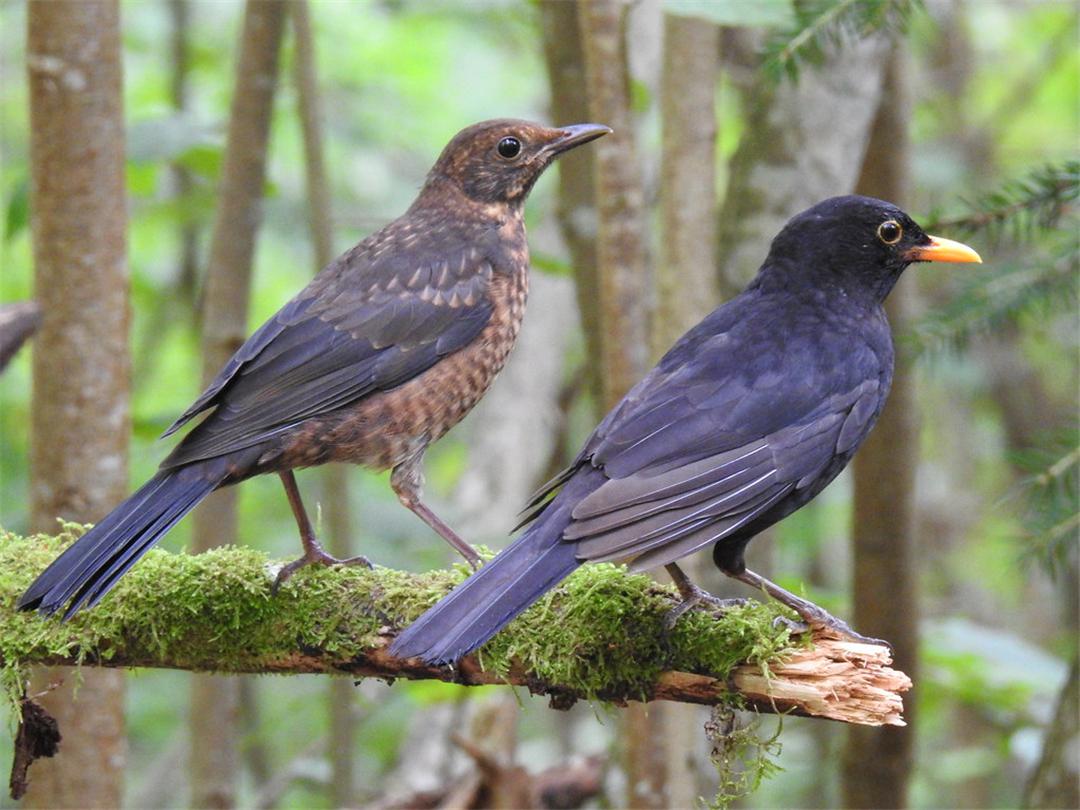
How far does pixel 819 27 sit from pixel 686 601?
1.85 meters

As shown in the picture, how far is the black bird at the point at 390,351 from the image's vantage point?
3570 mm

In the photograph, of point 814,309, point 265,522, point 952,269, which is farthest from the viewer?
point 952,269

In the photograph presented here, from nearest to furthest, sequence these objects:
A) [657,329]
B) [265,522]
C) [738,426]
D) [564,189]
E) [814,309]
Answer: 1. [738,426]
2. [814,309]
3. [657,329]
4. [564,189]
5. [265,522]

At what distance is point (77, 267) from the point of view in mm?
4156

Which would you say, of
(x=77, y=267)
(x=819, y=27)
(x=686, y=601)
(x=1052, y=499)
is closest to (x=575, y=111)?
(x=819, y=27)

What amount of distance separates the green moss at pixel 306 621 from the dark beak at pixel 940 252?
4.26 ft

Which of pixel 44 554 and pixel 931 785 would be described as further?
pixel 931 785

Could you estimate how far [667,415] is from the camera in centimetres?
337

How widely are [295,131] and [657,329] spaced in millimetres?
5018

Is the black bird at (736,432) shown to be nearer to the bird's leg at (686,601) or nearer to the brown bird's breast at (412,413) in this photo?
the bird's leg at (686,601)

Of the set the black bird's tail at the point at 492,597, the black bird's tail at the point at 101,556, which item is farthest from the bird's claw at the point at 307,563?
the black bird's tail at the point at 492,597

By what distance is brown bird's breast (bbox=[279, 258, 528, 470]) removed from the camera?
3.74 meters

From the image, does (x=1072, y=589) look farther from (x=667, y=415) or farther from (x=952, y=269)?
(x=667, y=415)

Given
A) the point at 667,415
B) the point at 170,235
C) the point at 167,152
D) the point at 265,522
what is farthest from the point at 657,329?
the point at 170,235
